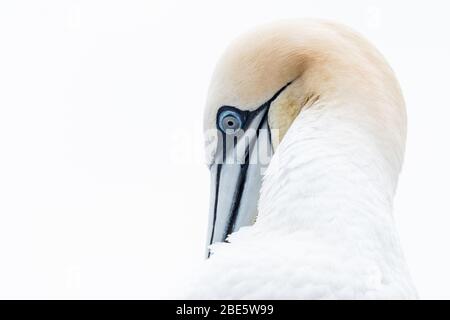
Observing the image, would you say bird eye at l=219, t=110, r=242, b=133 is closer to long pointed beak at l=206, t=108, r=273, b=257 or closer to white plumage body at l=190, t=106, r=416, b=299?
long pointed beak at l=206, t=108, r=273, b=257

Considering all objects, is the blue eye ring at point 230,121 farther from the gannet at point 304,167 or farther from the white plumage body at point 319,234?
the white plumage body at point 319,234

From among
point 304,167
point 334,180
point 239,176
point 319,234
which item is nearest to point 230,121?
point 239,176

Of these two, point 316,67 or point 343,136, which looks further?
point 316,67

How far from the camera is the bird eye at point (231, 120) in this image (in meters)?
6.98

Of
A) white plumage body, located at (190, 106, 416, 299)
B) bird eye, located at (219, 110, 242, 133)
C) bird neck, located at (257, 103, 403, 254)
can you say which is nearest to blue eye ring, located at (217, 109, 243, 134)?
bird eye, located at (219, 110, 242, 133)

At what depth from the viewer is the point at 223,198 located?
7086mm

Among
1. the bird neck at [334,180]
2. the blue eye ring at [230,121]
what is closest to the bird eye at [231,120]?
the blue eye ring at [230,121]

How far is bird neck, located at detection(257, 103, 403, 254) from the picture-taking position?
5.65m

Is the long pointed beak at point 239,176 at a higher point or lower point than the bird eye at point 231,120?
lower

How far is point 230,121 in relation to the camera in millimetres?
6984

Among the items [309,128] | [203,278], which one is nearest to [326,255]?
[203,278]

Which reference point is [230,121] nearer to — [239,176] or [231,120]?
[231,120]
